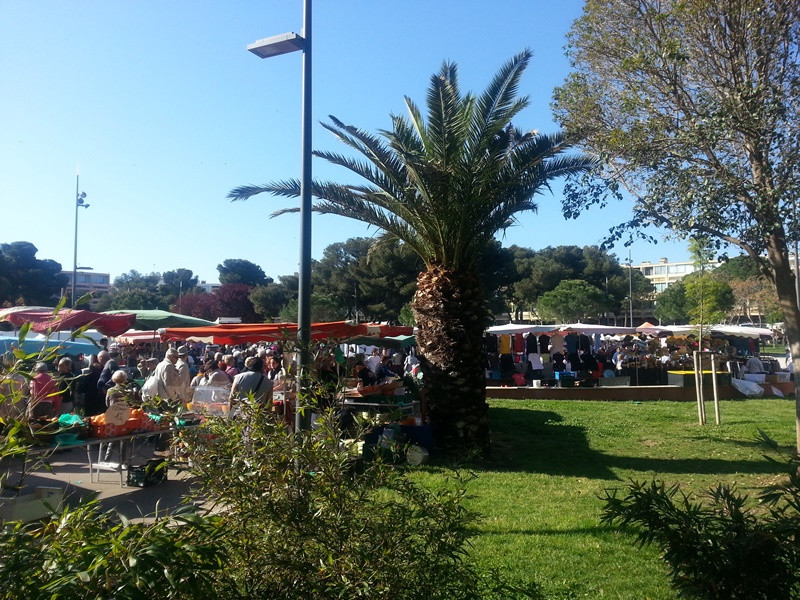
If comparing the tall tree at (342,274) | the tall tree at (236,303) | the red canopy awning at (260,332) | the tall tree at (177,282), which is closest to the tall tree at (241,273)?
the tall tree at (177,282)

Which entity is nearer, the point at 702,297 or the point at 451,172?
the point at 451,172

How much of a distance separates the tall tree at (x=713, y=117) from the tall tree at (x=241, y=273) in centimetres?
6823

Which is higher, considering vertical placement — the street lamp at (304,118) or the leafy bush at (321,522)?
the street lamp at (304,118)

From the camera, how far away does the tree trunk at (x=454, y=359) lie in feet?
34.2

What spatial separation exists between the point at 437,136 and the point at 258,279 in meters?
69.7

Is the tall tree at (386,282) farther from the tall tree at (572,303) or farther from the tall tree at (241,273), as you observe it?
the tall tree at (241,273)

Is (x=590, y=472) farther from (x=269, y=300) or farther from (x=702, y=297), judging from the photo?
(x=269, y=300)

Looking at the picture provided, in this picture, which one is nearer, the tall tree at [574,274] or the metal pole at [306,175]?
the metal pole at [306,175]

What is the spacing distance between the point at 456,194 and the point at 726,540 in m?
8.27

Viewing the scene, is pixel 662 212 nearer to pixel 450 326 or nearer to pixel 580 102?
pixel 580 102

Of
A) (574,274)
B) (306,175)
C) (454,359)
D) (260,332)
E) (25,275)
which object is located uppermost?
(574,274)

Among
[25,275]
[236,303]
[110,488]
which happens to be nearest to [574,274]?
[236,303]

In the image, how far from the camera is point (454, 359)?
10.4m

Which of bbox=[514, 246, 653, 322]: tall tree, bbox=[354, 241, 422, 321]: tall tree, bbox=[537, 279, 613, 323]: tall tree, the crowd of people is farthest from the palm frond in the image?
bbox=[514, 246, 653, 322]: tall tree
